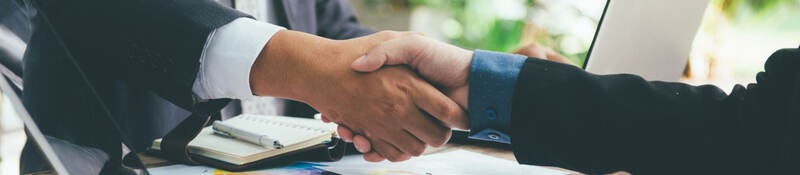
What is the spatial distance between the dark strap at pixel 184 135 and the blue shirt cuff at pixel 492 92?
340 mm

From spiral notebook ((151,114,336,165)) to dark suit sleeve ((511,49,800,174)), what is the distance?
0.27 m

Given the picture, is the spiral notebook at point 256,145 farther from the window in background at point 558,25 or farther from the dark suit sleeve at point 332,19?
the window in background at point 558,25

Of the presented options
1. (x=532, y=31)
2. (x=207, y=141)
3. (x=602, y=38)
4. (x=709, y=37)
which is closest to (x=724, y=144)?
(x=602, y=38)

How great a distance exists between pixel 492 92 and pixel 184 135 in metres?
0.37

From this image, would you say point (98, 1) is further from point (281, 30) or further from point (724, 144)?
point (724, 144)

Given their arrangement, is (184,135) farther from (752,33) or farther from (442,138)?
(752,33)

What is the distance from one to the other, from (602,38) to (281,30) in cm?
47

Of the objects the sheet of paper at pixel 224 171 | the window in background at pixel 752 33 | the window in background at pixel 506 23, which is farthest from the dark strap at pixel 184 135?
the window in background at pixel 506 23

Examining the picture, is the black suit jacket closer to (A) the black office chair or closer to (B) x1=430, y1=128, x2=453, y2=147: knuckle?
(A) the black office chair

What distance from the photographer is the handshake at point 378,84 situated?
0.66 meters

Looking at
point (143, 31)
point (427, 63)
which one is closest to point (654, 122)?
point (427, 63)

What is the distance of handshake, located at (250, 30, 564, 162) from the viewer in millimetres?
662

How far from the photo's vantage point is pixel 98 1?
0.61 meters

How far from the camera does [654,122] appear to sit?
0.53 m
